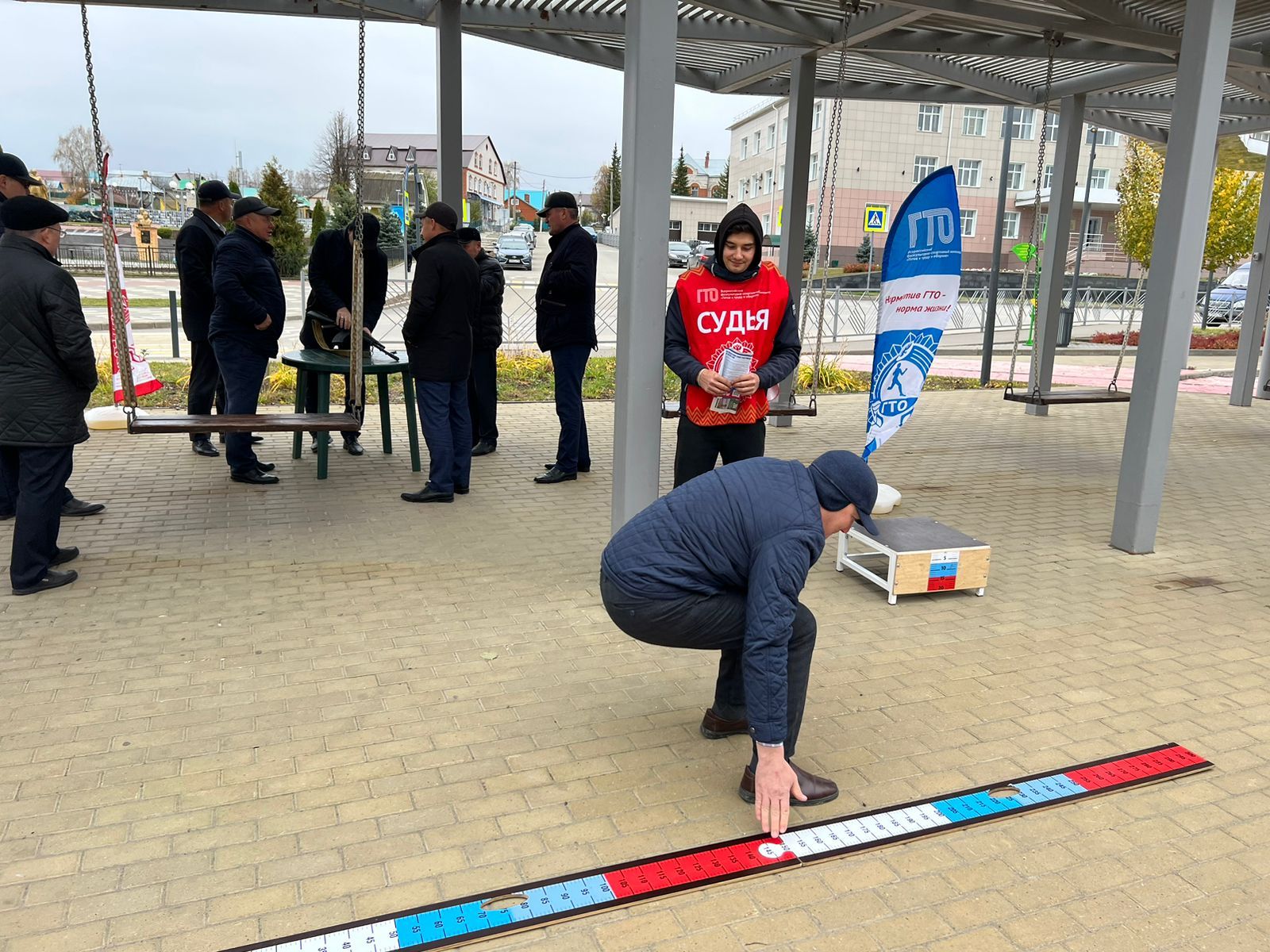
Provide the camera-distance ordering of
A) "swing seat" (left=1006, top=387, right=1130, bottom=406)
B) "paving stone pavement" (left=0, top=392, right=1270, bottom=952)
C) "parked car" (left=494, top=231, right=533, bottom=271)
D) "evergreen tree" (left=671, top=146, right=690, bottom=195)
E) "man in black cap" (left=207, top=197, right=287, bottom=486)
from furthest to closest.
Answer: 1. "evergreen tree" (left=671, top=146, right=690, bottom=195)
2. "parked car" (left=494, top=231, right=533, bottom=271)
3. "swing seat" (left=1006, top=387, right=1130, bottom=406)
4. "man in black cap" (left=207, top=197, right=287, bottom=486)
5. "paving stone pavement" (left=0, top=392, right=1270, bottom=952)

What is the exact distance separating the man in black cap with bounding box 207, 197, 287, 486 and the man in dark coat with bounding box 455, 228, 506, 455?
153 centimetres

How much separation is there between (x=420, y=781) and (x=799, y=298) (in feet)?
25.6

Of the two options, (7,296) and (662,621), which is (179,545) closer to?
(7,296)

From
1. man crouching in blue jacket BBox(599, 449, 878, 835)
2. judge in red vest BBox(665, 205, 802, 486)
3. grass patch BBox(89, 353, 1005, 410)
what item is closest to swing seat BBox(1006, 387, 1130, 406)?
judge in red vest BBox(665, 205, 802, 486)

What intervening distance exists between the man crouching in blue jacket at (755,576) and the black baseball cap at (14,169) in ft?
18.0

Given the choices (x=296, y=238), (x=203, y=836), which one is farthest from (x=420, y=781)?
(x=296, y=238)

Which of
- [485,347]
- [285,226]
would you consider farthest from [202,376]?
[285,226]

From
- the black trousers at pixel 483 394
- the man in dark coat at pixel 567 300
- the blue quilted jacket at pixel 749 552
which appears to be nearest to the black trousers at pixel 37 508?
the blue quilted jacket at pixel 749 552

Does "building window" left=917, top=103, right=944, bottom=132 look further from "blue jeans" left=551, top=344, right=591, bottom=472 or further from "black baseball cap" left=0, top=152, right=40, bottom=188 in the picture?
"black baseball cap" left=0, top=152, right=40, bottom=188

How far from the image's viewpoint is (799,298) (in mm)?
10125

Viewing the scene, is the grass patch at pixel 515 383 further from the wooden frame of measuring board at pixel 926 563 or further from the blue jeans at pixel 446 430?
the wooden frame of measuring board at pixel 926 563

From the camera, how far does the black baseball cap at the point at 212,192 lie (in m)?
7.18

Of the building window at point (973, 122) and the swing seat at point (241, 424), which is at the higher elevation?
the building window at point (973, 122)

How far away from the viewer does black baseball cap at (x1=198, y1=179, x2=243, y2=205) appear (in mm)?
7175
